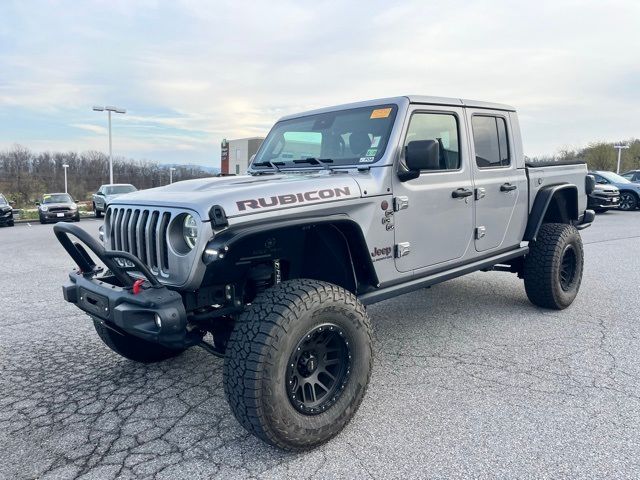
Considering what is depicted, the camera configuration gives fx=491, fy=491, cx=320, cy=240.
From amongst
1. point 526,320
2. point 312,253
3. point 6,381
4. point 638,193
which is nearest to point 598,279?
point 526,320

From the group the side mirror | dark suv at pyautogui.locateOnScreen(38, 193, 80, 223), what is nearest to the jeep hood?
the side mirror

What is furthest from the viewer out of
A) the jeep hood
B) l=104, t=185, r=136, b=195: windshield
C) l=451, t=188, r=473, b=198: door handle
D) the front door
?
l=104, t=185, r=136, b=195: windshield

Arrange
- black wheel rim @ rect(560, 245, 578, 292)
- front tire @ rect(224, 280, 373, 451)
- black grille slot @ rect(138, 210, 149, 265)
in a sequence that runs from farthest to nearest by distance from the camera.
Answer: black wheel rim @ rect(560, 245, 578, 292) < black grille slot @ rect(138, 210, 149, 265) < front tire @ rect(224, 280, 373, 451)

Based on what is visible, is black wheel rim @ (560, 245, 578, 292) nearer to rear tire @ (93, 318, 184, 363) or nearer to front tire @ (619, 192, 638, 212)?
rear tire @ (93, 318, 184, 363)

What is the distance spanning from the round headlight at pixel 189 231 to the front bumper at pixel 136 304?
10.7 inches

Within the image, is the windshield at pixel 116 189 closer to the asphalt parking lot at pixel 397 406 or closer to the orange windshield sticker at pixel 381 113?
the asphalt parking lot at pixel 397 406

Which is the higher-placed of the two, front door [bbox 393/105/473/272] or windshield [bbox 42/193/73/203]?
front door [bbox 393/105/473/272]

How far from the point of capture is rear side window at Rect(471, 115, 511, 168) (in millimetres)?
4297

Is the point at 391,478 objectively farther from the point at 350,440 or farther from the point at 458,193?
the point at 458,193

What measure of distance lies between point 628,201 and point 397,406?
19788mm

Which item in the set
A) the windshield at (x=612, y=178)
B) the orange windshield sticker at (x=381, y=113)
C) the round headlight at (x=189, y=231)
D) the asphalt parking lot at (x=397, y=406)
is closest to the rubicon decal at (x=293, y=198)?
the round headlight at (x=189, y=231)

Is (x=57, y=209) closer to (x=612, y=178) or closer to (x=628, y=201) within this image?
(x=612, y=178)

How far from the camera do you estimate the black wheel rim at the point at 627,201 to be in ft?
62.2

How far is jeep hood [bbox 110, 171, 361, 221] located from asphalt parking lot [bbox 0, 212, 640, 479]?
1308 millimetres
